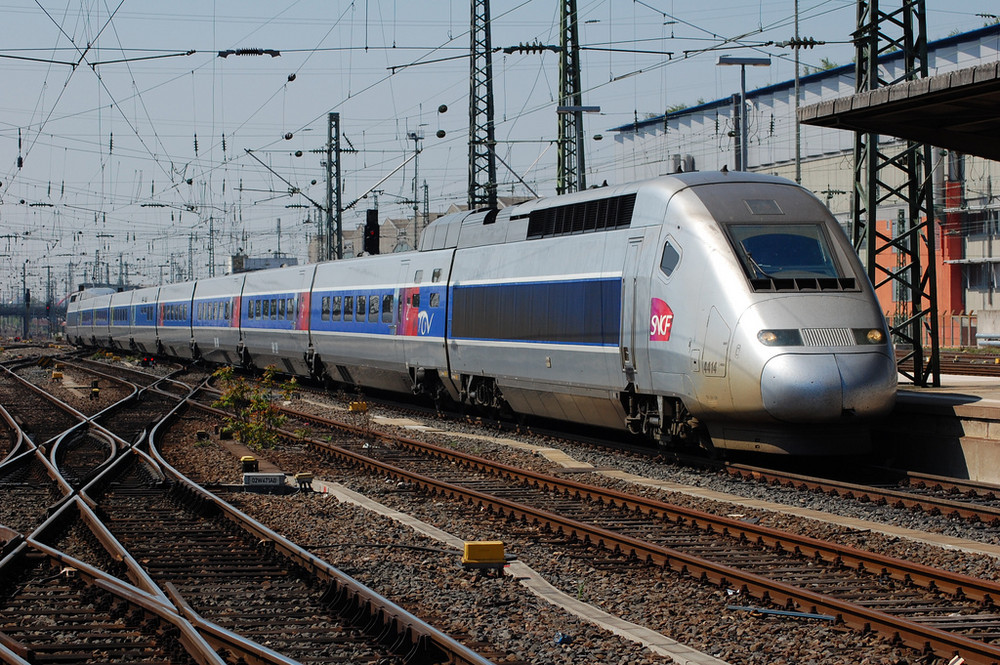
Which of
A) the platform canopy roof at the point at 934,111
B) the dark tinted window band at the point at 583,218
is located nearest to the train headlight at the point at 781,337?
the platform canopy roof at the point at 934,111

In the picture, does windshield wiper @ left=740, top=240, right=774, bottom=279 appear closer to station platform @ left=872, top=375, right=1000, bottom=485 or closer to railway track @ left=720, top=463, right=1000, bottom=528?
railway track @ left=720, top=463, right=1000, bottom=528

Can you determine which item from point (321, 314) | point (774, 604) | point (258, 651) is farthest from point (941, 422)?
point (321, 314)

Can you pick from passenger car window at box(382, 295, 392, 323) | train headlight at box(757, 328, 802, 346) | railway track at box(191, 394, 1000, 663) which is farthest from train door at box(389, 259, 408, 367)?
train headlight at box(757, 328, 802, 346)

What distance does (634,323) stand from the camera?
13688mm

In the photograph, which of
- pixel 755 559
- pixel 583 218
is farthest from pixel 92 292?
pixel 755 559

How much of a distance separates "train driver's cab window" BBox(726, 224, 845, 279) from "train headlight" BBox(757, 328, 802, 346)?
792 millimetres

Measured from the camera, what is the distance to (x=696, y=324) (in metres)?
12.4

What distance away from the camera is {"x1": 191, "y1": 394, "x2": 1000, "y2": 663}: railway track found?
6.63m

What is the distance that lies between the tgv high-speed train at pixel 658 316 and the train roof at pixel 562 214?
32 mm

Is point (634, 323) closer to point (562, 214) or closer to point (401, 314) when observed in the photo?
point (562, 214)

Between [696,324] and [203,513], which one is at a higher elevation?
[696,324]

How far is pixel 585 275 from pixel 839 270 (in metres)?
3.62

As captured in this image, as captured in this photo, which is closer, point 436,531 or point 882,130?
point 436,531

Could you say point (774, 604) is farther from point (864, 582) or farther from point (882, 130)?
point (882, 130)
